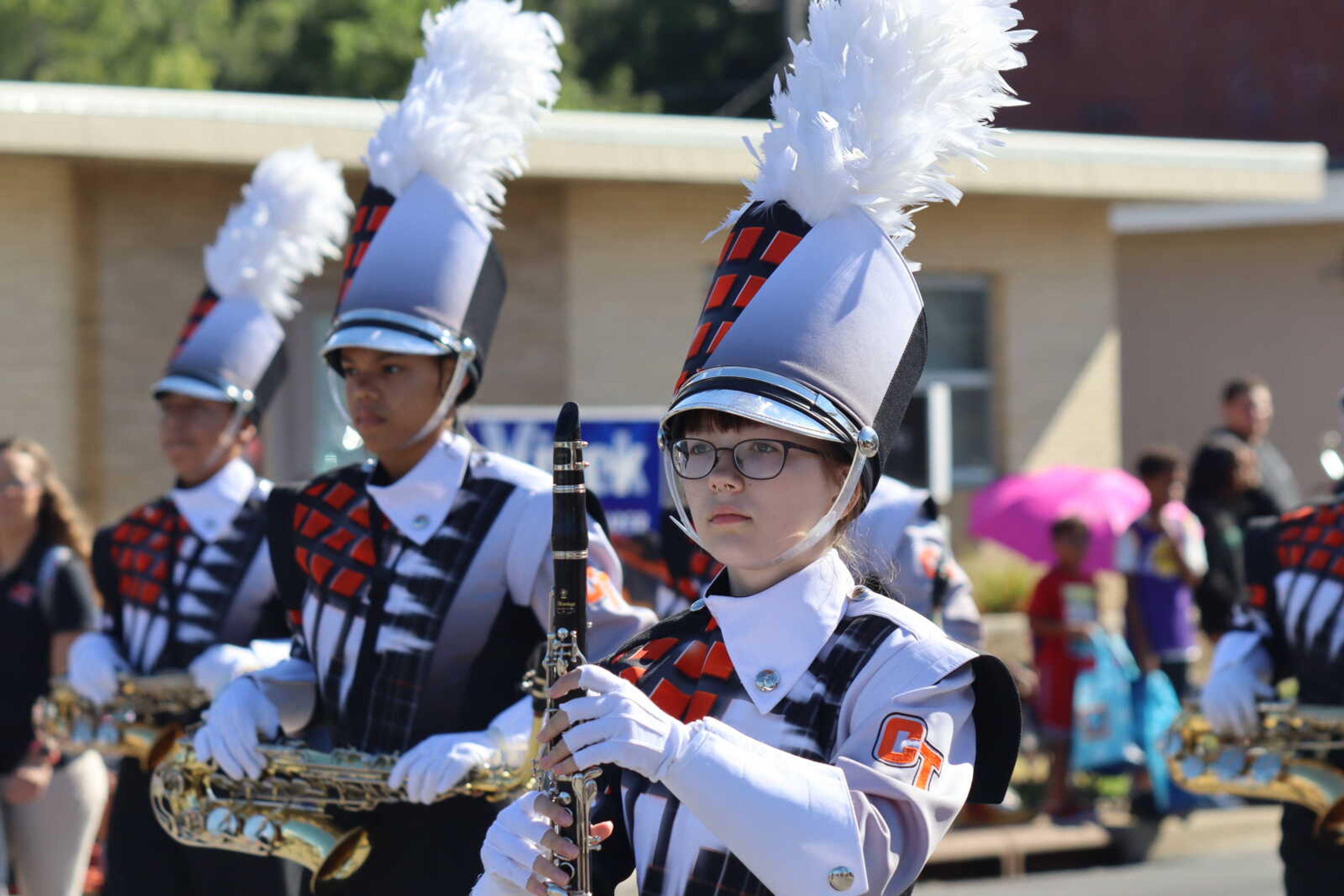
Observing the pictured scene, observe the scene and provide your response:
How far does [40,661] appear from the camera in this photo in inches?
283

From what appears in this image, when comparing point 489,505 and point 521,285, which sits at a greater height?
point 521,285

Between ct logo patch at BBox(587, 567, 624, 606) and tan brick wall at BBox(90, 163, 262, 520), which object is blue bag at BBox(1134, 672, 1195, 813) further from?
ct logo patch at BBox(587, 567, 624, 606)

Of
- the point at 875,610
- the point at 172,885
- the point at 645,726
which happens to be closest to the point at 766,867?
the point at 645,726

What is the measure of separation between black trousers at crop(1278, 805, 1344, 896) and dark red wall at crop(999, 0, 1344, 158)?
18.7 meters

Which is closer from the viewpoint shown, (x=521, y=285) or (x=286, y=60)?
(x=521, y=285)

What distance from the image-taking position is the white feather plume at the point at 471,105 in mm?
4859

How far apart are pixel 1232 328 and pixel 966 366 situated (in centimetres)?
597

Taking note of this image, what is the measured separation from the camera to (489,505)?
4.52 metres

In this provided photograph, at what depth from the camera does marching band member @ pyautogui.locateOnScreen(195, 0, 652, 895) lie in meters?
4.40

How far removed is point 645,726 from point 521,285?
10.8 metres

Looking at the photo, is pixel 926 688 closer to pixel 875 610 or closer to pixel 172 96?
pixel 875 610

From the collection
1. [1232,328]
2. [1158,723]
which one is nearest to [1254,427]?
[1158,723]

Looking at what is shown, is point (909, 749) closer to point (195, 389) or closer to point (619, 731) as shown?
point (619, 731)

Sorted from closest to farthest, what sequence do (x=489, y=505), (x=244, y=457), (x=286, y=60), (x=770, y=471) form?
(x=770, y=471), (x=489, y=505), (x=244, y=457), (x=286, y=60)
